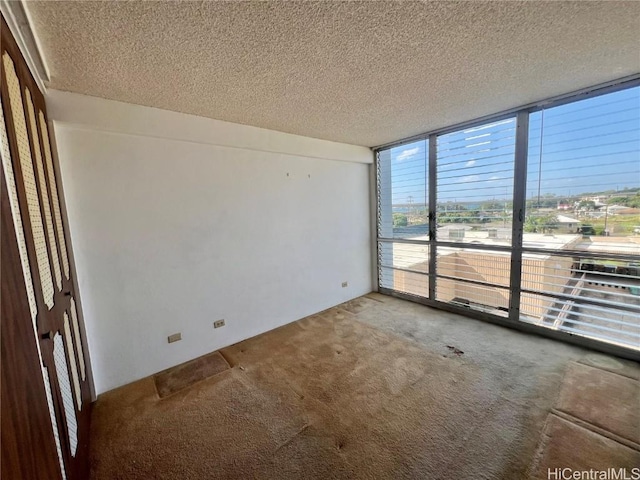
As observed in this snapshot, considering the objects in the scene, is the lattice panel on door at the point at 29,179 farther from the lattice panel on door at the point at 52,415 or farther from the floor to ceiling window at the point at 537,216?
the floor to ceiling window at the point at 537,216

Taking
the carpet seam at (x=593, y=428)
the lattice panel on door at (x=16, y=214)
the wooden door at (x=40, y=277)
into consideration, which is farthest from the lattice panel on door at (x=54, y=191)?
the carpet seam at (x=593, y=428)

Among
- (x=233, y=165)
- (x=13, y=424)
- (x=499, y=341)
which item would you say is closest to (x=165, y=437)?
(x=13, y=424)

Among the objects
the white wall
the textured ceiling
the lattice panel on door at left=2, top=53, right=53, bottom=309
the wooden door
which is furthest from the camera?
the white wall

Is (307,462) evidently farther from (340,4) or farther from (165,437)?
(340,4)

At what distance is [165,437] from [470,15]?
2996 millimetres

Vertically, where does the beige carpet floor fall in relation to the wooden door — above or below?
below

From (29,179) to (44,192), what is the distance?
365 millimetres

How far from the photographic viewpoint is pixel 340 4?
1.24 metres

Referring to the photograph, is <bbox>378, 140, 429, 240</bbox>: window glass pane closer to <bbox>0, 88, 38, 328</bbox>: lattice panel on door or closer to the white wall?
the white wall

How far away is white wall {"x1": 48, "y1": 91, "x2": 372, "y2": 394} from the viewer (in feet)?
6.98

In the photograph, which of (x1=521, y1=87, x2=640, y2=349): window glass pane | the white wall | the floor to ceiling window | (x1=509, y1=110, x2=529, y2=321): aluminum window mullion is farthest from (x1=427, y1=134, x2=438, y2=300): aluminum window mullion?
the white wall

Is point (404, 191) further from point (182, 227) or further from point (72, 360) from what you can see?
point (72, 360)

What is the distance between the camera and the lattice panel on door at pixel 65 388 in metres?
1.32

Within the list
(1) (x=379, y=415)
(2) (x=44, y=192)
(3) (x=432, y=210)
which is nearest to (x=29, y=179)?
(2) (x=44, y=192)
